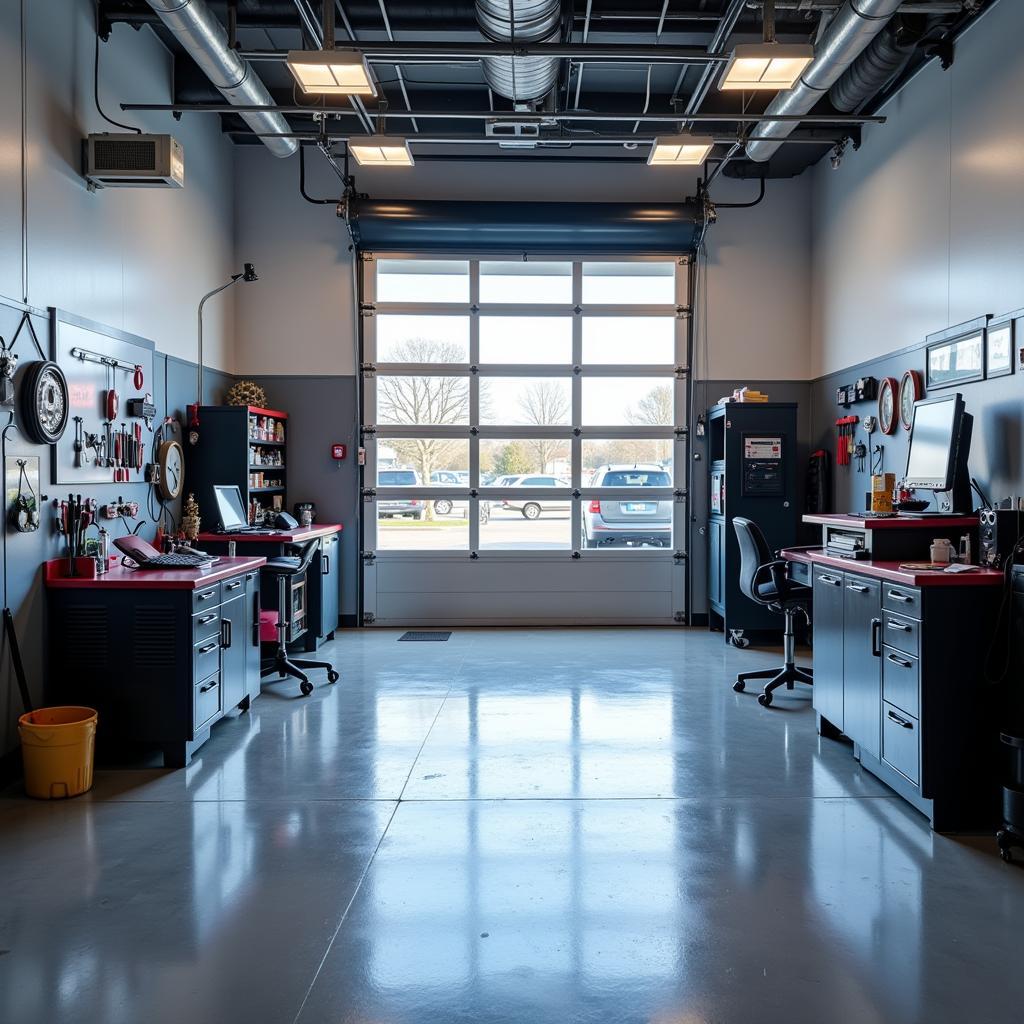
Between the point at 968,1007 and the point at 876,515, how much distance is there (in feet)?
8.09

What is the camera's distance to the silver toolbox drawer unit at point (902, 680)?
312 cm

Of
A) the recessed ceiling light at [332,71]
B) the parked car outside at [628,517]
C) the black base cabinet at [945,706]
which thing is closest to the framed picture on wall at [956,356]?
the black base cabinet at [945,706]

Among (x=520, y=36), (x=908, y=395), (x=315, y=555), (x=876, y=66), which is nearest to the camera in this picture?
(x=520, y=36)

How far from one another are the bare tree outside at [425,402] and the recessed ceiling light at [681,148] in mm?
2602

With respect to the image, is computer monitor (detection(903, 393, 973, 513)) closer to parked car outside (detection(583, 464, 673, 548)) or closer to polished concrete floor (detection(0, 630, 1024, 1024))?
polished concrete floor (detection(0, 630, 1024, 1024))

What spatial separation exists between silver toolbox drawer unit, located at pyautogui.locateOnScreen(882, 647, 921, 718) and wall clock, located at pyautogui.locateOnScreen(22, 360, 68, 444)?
3.98 m

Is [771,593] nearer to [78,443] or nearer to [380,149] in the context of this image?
[380,149]

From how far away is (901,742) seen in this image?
10.7 feet

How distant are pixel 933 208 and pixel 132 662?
208 inches

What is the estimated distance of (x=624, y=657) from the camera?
610 cm

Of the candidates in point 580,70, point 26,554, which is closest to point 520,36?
point 580,70

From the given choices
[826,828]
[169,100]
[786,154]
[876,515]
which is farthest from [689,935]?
[786,154]

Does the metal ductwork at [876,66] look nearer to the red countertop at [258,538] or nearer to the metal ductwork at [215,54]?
the metal ductwork at [215,54]

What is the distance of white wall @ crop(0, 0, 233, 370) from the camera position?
377 cm
